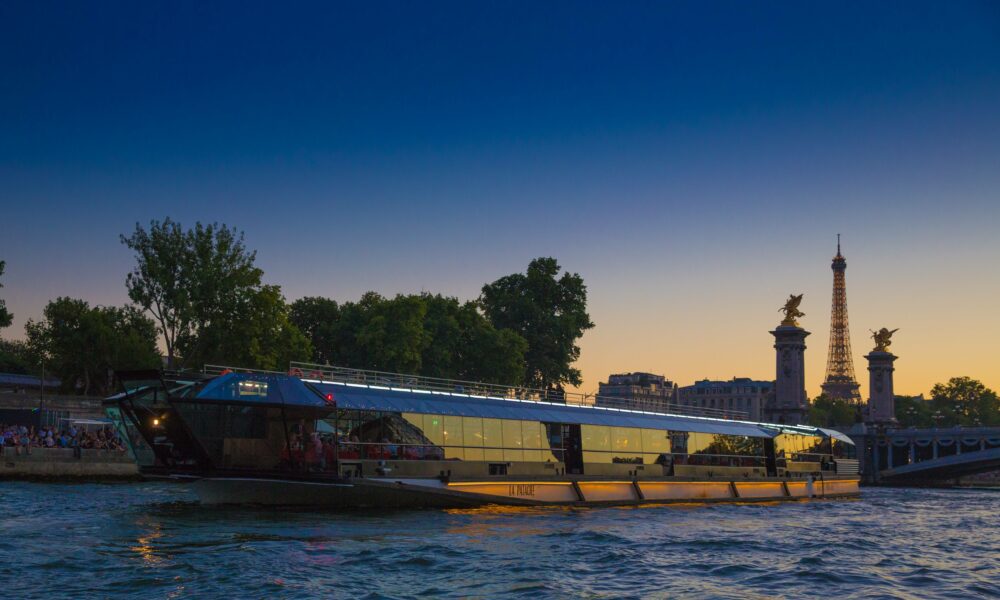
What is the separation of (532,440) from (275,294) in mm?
35085

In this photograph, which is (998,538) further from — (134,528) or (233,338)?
(233,338)

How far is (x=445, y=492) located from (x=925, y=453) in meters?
87.8

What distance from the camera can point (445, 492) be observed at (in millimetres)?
33625

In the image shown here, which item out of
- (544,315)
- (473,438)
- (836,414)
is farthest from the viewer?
(836,414)

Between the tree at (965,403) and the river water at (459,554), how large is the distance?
151206 mm

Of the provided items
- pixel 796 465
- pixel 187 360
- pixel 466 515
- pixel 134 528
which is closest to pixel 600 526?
pixel 466 515

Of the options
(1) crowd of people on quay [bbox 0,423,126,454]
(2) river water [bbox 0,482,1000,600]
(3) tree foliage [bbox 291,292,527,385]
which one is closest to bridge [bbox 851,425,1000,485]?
(3) tree foliage [bbox 291,292,527,385]

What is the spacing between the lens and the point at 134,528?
86.7 ft

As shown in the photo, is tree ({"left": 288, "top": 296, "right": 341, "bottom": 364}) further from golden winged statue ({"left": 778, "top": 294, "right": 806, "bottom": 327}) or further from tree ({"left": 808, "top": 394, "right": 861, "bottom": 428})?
tree ({"left": 808, "top": 394, "right": 861, "bottom": 428})

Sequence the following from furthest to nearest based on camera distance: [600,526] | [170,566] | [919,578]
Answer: [600,526] → [919,578] → [170,566]

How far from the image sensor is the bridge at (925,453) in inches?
3723

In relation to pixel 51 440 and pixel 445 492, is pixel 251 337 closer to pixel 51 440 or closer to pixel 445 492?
pixel 51 440

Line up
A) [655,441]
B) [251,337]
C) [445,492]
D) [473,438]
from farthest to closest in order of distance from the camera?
[251,337], [655,441], [473,438], [445,492]

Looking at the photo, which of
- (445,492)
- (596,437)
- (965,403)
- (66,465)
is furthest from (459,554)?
(965,403)
